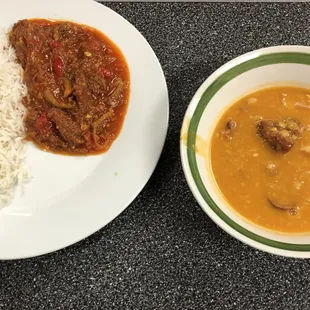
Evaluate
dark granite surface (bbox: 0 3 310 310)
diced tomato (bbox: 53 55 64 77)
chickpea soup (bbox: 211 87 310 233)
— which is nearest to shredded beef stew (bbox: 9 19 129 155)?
diced tomato (bbox: 53 55 64 77)

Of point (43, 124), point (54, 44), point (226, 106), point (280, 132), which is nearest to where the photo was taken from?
point (280, 132)

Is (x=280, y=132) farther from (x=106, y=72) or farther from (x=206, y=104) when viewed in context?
(x=106, y=72)

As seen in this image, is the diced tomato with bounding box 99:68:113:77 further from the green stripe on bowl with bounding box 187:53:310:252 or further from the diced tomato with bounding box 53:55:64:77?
the green stripe on bowl with bounding box 187:53:310:252

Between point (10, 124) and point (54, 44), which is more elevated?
point (54, 44)

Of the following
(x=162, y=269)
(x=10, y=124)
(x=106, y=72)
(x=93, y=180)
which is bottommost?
(x=162, y=269)

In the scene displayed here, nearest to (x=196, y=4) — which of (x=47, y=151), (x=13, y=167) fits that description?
(x=47, y=151)

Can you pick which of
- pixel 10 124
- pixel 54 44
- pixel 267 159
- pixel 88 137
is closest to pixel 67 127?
pixel 88 137
